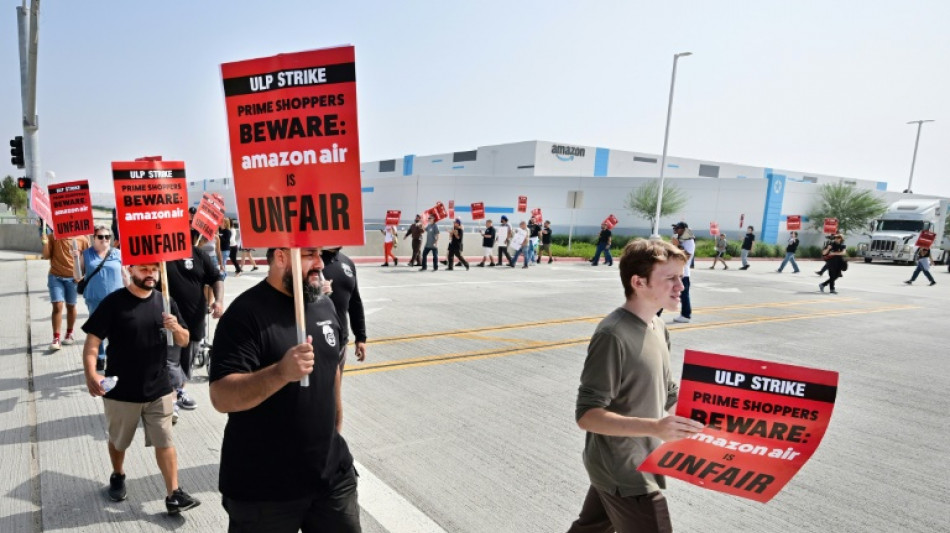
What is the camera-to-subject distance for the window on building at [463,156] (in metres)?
69.9

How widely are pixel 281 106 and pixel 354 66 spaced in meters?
0.35

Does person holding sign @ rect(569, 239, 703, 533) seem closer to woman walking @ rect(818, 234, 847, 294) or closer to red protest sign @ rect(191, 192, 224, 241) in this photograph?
red protest sign @ rect(191, 192, 224, 241)

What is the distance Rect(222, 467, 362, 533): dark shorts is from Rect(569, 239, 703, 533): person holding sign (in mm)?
1070

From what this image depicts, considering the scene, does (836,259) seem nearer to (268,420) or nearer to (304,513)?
(304,513)

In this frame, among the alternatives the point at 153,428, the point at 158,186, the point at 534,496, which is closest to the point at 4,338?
the point at 158,186

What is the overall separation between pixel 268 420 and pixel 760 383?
1.88 m

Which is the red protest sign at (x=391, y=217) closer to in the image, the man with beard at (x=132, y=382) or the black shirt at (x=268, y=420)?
the man with beard at (x=132, y=382)

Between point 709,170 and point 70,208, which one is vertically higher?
point 709,170

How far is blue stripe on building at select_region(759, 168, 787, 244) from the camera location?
4025 centimetres

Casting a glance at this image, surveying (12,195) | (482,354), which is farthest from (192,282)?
(12,195)

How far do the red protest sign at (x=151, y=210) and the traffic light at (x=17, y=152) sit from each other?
1537 centimetres

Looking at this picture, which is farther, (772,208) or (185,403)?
(772,208)

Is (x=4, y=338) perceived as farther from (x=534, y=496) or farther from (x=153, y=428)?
(x=534, y=496)

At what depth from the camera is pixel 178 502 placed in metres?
3.42
